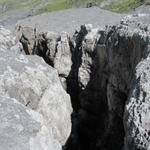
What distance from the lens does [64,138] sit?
23359mm

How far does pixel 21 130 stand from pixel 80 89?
14.0 meters

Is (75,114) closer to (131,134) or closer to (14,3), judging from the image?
(131,134)

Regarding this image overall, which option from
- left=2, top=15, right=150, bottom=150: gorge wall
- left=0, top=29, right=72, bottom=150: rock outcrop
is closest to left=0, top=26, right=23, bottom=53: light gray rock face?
left=2, top=15, right=150, bottom=150: gorge wall

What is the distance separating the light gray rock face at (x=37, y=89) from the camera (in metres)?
21.7

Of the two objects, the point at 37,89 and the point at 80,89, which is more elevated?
the point at 37,89

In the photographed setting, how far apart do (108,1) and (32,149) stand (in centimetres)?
8697

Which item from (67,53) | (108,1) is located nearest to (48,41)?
(67,53)

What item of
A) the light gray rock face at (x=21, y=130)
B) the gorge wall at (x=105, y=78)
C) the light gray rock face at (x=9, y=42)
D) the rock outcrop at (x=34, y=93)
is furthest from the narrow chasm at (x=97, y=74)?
the light gray rock face at (x=21, y=130)

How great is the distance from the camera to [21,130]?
598 inches

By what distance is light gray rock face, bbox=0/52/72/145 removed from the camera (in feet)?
71.1

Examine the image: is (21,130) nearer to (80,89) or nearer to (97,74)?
(97,74)

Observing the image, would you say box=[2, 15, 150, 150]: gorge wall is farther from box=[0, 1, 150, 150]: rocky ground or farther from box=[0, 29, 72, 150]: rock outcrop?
box=[0, 29, 72, 150]: rock outcrop

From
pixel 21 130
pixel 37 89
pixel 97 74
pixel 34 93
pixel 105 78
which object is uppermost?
pixel 21 130

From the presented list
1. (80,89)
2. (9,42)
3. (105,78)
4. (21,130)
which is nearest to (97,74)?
(105,78)
